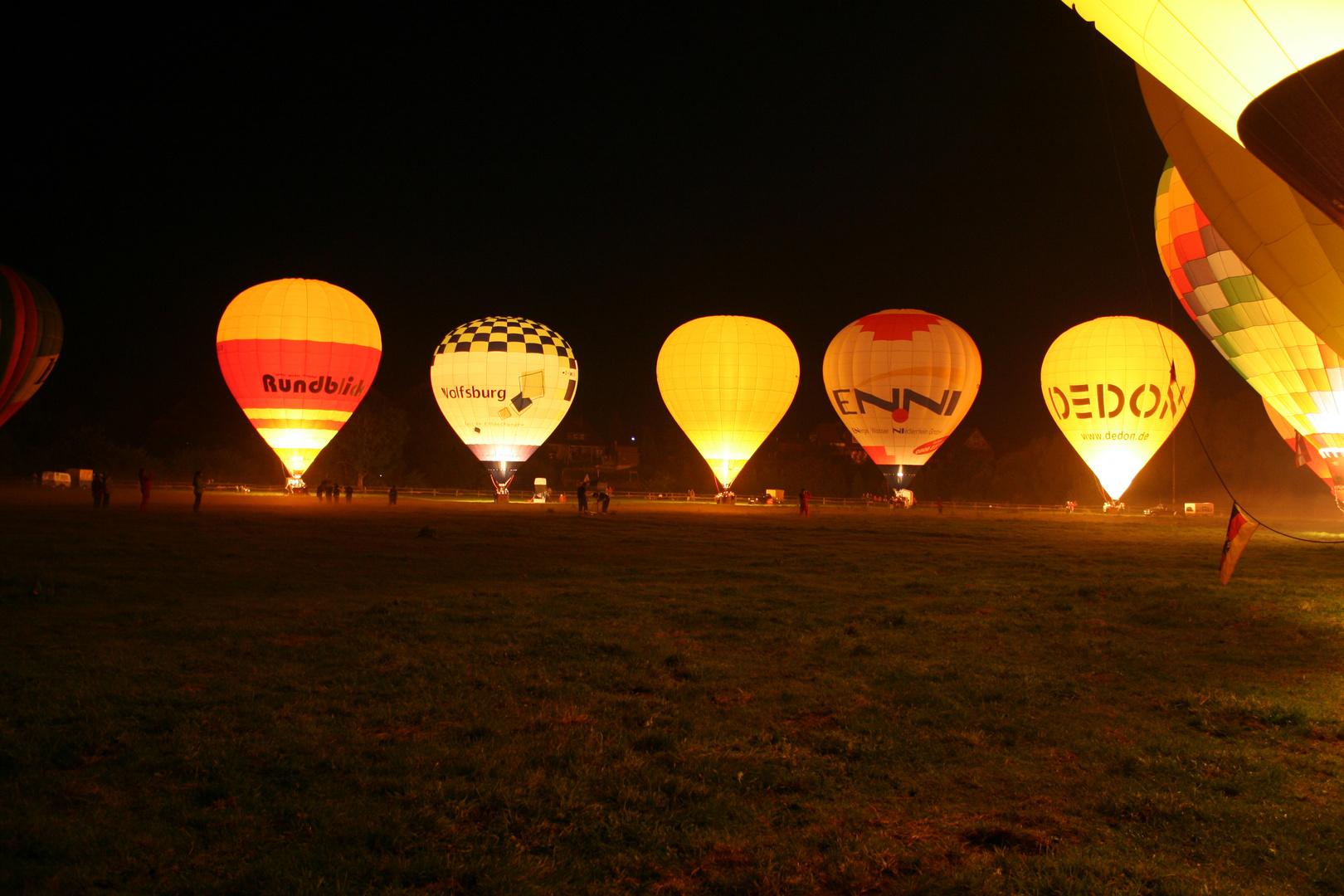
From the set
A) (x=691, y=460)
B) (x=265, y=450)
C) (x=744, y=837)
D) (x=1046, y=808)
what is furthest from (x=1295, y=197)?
(x=691, y=460)

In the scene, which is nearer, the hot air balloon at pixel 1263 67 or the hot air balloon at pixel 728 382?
the hot air balloon at pixel 1263 67

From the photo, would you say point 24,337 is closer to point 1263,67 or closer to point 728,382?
point 728,382

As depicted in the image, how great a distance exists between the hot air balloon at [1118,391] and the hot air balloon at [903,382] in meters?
3.34

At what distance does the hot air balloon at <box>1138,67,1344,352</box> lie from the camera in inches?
225

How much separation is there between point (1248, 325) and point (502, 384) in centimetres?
2308

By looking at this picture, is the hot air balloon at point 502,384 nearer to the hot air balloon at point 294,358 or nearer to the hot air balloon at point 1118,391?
the hot air balloon at point 294,358

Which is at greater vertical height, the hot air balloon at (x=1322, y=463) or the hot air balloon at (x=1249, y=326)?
the hot air balloon at (x=1249, y=326)

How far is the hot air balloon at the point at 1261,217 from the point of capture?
5.71m

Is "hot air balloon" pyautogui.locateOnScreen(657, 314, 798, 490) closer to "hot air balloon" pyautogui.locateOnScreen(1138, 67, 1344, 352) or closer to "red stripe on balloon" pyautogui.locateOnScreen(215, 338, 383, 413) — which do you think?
"red stripe on balloon" pyautogui.locateOnScreen(215, 338, 383, 413)

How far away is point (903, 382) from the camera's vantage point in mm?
32094

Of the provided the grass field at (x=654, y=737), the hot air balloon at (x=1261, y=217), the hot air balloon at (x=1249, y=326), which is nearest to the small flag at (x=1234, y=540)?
the grass field at (x=654, y=737)

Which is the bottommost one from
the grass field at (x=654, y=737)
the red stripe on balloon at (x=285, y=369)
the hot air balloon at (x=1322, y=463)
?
the grass field at (x=654, y=737)

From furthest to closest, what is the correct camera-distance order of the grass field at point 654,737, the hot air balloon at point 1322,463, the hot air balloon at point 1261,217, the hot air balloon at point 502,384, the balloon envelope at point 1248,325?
the hot air balloon at point 502,384 → the hot air balloon at point 1322,463 → the balloon envelope at point 1248,325 → the hot air balloon at point 1261,217 → the grass field at point 654,737

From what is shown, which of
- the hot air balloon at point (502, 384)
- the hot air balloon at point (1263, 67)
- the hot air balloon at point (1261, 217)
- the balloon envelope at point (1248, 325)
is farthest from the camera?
the hot air balloon at point (502, 384)
